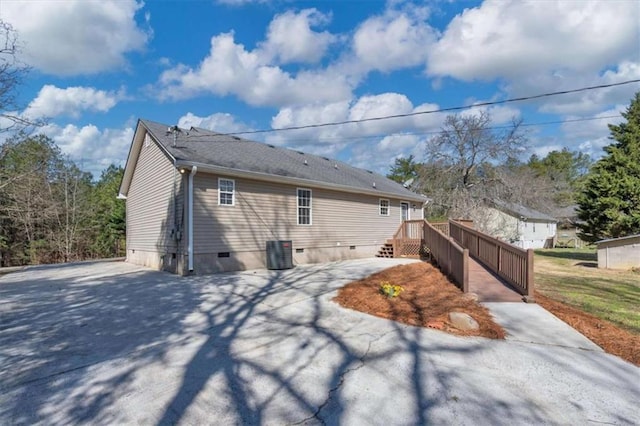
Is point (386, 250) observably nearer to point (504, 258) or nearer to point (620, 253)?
point (504, 258)

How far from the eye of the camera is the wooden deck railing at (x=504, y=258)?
677cm

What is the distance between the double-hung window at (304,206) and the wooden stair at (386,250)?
196 inches

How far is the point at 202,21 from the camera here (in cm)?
1289

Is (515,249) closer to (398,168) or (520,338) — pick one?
(520,338)

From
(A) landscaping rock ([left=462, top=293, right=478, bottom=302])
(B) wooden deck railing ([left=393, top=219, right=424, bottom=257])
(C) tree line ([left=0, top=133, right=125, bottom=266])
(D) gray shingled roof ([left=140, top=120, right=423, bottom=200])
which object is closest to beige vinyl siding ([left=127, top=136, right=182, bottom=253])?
(D) gray shingled roof ([left=140, top=120, right=423, bottom=200])

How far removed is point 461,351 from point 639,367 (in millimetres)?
1815

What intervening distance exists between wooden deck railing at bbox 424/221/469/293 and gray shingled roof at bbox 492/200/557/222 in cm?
1383

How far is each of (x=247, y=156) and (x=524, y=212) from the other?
88.0 ft

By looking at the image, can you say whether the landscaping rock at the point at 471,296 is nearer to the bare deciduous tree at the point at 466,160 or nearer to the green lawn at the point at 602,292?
the green lawn at the point at 602,292

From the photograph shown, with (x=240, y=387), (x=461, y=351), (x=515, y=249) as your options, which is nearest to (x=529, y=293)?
(x=515, y=249)

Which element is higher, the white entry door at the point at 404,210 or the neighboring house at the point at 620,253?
the white entry door at the point at 404,210

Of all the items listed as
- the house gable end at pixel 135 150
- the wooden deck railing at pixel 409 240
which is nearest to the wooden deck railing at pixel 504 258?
the wooden deck railing at pixel 409 240

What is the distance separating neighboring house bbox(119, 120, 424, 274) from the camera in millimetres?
10453

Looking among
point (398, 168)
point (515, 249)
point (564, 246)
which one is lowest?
point (564, 246)
